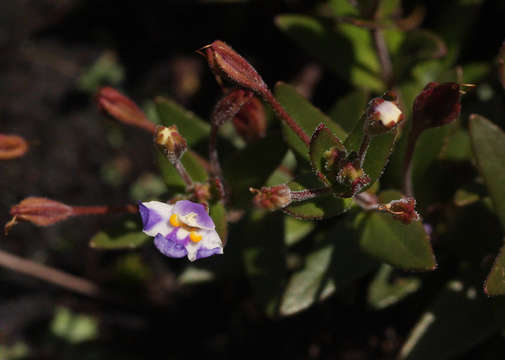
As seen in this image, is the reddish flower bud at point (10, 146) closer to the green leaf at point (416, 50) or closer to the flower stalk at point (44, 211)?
the flower stalk at point (44, 211)

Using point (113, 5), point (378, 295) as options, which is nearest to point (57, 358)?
point (378, 295)

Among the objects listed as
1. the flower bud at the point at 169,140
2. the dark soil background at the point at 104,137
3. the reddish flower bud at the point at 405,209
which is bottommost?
the dark soil background at the point at 104,137

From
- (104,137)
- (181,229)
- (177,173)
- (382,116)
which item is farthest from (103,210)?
(104,137)

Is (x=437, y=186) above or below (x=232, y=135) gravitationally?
above

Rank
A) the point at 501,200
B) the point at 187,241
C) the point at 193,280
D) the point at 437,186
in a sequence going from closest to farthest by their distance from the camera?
the point at 187,241 < the point at 501,200 < the point at 437,186 < the point at 193,280

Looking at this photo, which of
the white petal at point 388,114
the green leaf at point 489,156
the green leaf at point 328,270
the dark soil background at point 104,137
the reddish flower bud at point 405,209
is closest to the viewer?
the white petal at point 388,114

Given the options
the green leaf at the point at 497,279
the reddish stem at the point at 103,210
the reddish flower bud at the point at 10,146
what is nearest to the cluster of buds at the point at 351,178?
the green leaf at the point at 497,279

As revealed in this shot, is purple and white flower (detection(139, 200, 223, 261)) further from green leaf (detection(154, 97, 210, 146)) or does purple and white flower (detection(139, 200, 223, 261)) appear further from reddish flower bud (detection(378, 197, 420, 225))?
green leaf (detection(154, 97, 210, 146))

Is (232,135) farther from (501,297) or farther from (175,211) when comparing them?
(501,297)
